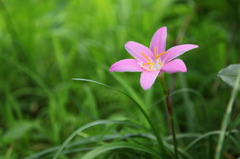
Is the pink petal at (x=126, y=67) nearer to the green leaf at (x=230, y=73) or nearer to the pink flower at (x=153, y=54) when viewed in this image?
the pink flower at (x=153, y=54)

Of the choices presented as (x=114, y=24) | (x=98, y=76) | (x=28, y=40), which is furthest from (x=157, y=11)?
(x=28, y=40)

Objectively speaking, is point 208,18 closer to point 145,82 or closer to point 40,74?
point 40,74

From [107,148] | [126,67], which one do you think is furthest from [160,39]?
Answer: [107,148]

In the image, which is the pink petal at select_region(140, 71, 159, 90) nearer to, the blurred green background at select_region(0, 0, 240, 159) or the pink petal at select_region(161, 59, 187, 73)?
the pink petal at select_region(161, 59, 187, 73)

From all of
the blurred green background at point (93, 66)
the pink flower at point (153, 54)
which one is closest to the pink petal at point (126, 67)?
the pink flower at point (153, 54)

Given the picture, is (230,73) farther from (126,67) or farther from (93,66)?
(93,66)
